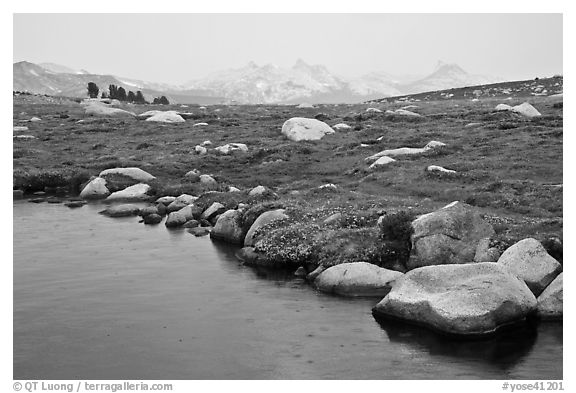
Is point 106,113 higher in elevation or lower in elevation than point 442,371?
higher

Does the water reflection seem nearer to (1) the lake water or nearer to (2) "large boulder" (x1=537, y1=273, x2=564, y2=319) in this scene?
(1) the lake water

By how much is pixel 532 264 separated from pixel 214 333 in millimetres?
12548

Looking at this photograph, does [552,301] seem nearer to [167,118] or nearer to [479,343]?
[479,343]

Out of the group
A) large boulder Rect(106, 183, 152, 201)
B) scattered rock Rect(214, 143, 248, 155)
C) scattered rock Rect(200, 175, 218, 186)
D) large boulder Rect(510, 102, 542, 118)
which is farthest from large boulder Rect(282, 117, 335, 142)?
large boulder Rect(510, 102, 542, 118)

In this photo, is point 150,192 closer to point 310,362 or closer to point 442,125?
point 310,362

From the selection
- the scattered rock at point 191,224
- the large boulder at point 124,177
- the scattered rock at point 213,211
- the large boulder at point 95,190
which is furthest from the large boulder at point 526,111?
the large boulder at point 95,190

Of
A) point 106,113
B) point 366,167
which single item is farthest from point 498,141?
point 106,113

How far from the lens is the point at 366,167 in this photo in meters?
47.8

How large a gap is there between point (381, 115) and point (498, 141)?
26516 millimetres

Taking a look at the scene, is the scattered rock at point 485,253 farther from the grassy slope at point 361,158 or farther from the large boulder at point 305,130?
the large boulder at point 305,130

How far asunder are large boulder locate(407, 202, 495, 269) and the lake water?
3.81 meters

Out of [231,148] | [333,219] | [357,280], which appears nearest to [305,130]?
[231,148]

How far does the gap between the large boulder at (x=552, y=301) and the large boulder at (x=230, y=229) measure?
1649cm
